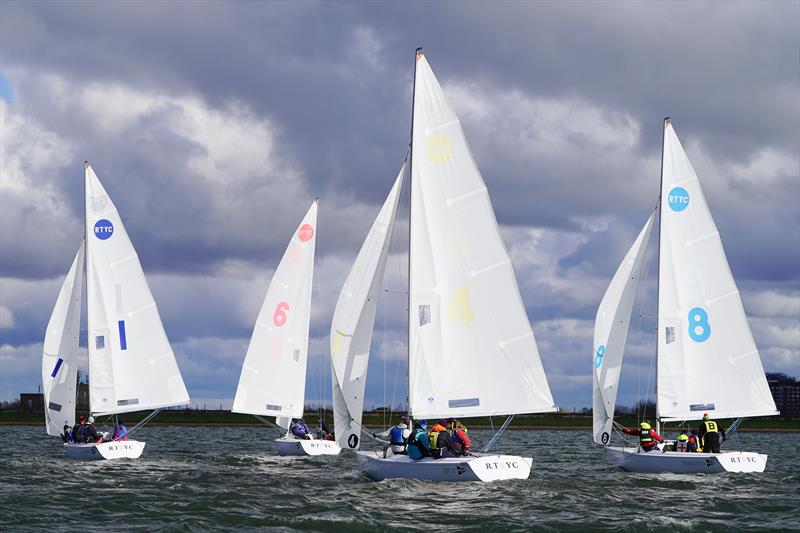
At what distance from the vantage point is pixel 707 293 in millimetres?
50625

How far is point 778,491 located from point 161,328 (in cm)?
3361

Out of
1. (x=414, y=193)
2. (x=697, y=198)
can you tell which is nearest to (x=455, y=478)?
(x=414, y=193)

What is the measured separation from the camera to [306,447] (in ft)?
197

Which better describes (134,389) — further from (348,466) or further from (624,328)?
(624,328)

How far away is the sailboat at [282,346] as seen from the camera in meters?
65.4

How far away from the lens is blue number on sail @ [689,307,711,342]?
5028cm

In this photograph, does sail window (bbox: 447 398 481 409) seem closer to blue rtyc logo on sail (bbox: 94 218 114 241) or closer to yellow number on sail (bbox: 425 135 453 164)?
yellow number on sail (bbox: 425 135 453 164)

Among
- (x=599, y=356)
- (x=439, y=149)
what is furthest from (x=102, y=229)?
(x=599, y=356)

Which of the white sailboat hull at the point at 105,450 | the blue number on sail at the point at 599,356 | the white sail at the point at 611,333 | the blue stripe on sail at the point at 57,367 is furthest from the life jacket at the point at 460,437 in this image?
the blue stripe on sail at the point at 57,367

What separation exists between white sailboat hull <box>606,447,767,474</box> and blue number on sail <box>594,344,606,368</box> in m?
7.20

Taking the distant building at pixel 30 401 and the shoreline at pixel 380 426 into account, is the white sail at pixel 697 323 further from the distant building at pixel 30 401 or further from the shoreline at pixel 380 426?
the distant building at pixel 30 401

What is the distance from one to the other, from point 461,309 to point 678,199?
16.6 meters

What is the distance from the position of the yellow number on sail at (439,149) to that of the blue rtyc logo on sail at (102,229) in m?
24.8

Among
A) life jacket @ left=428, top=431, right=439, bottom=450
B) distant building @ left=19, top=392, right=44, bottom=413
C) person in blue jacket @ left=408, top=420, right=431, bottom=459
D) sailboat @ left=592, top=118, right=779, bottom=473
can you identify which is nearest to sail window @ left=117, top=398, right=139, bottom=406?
person in blue jacket @ left=408, top=420, right=431, bottom=459
